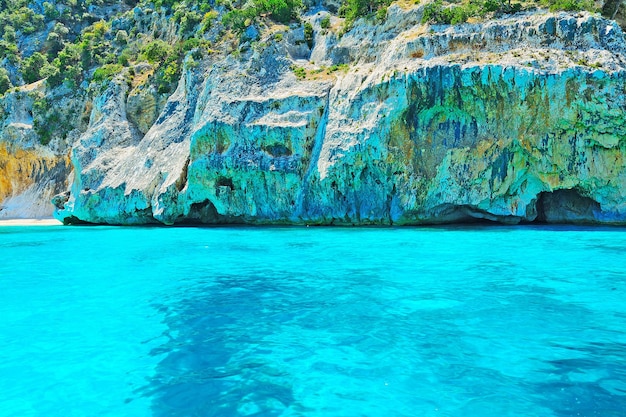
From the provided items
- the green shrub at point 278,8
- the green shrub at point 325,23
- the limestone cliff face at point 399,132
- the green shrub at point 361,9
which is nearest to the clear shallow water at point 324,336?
the limestone cliff face at point 399,132

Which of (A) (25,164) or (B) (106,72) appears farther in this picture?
(A) (25,164)

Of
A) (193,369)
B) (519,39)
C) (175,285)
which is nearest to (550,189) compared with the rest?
(519,39)

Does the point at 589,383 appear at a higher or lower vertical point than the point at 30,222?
lower

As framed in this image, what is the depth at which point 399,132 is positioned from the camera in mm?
25125

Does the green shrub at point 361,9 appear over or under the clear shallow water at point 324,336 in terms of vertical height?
over

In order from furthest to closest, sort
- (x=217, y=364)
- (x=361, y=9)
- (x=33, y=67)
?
(x=33, y=67), (x=361, y=9), (x=217, y=364)

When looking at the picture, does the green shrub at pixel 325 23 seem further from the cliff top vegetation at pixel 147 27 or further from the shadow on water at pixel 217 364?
the shadow on water at pixel 217 364

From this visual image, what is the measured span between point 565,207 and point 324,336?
2264 cm

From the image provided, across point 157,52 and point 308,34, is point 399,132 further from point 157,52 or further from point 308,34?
point 157,52

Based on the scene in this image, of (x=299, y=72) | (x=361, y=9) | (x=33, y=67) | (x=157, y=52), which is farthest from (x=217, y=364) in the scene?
(x=33, y=67)

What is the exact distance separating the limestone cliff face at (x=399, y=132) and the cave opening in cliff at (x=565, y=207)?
78 mm

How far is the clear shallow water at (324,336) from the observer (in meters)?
6.00

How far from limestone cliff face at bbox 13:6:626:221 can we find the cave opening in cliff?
8 cm

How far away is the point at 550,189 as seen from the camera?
23453 mm
